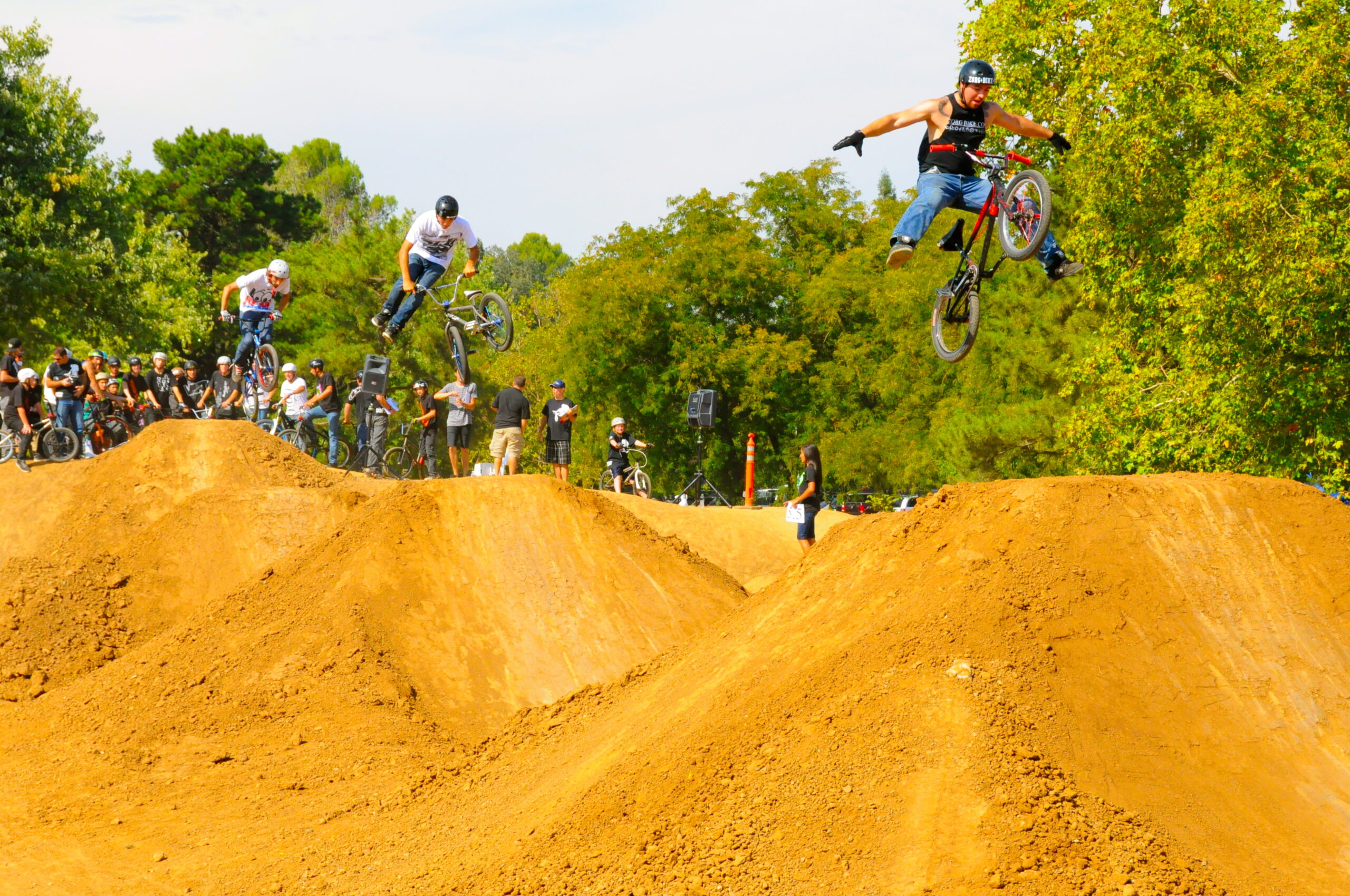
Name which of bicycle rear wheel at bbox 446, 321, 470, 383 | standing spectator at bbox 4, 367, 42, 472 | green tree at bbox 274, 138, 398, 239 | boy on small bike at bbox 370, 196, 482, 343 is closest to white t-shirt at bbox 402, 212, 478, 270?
boy on small bike at bbox 370, 196, 482, 343

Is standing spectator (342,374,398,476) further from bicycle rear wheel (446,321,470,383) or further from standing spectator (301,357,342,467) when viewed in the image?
bicycle rear wheel (446,321,470,383)

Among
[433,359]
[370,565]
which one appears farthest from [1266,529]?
[433,359]

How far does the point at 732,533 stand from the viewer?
2139 cm

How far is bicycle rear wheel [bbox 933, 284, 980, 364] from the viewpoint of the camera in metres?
10.4

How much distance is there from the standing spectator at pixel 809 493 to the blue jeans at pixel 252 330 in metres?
9.07

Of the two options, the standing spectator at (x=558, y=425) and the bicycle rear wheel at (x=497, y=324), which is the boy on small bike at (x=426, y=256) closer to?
the bicycle rear wheel at (x=497, y=324)

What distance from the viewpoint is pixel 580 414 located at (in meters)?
42.5

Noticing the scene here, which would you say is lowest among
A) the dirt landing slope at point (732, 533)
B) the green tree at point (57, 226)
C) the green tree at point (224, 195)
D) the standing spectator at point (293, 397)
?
the dirt landing slope at point (732, 533)

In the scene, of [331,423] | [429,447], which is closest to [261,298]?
[331,423]

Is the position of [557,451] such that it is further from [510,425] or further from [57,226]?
[57,226]

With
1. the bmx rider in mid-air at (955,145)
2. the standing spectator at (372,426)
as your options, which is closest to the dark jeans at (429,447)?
the standing spectator at (372,426)

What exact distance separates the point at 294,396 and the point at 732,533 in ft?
27.8

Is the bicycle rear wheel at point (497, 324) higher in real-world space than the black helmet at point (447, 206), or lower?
lower

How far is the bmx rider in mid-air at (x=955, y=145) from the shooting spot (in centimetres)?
948
